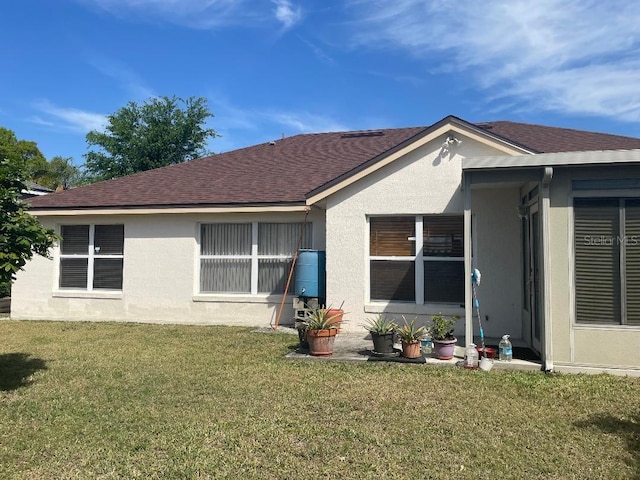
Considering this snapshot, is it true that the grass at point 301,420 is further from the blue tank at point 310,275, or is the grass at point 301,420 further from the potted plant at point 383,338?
the blue tank at point 310,275

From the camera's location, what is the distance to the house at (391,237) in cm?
655

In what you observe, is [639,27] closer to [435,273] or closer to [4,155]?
[435,273]

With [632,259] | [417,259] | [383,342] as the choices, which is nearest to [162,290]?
[417,259]

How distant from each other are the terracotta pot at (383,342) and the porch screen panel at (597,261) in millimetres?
2805

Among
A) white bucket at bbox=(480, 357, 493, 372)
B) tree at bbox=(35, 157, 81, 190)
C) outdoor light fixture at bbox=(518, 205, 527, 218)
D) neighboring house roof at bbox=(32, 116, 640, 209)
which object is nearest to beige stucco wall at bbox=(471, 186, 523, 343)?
outdoor light fixture at bbox=(518, 205, 527, 218)

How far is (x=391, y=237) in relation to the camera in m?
9.88

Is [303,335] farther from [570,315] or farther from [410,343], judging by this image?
[570,315]

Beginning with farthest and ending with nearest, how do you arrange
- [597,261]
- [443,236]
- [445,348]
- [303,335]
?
[443,236] → [303,335] → [445,348] → [597,261]

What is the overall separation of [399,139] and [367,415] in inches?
450

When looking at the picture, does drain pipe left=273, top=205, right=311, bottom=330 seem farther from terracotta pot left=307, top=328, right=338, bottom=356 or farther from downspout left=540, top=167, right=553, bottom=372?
downspout left=540, top=167, right=553, bottom=372

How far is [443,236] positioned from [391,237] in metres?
1.10

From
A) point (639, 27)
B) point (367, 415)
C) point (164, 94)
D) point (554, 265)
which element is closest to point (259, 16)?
point (639, 27)

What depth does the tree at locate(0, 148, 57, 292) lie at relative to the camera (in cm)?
563

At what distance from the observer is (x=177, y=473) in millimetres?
3598
